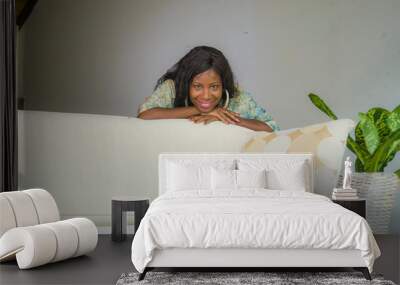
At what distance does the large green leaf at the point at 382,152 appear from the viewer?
6480 mm

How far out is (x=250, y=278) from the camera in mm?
4469

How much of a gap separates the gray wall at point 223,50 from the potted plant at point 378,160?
1.03 ft

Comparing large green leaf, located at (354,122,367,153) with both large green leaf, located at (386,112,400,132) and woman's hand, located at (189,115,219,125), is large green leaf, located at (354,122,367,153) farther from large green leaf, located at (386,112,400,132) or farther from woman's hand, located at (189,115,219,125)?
woman's hand, located at (189,115,219,125)

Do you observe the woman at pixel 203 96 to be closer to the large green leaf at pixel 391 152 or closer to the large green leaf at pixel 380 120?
the large green leaf at pixel 380 120

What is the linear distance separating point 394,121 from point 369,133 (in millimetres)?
283

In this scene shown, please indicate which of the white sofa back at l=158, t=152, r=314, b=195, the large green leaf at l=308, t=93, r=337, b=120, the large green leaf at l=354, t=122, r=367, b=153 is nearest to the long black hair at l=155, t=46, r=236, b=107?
the white sofa back at l=158, t=152, r=314, b=195

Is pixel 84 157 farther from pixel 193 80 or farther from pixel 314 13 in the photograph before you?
pixel 314 13

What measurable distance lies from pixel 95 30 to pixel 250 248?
3.49 m

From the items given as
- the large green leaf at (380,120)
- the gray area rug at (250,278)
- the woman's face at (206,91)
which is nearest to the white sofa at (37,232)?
the gray area rug at (250,278)

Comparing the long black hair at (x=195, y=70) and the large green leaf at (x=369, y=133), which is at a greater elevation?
the long black hair at (x=195, y=70)

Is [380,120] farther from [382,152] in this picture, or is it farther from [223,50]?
[223,50]

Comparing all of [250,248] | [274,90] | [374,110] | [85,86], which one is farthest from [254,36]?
[250,248]

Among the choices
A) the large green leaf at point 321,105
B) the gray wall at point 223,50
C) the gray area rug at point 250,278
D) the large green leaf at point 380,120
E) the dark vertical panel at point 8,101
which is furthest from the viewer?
the gray wall at point 223,50

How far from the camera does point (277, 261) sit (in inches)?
177
